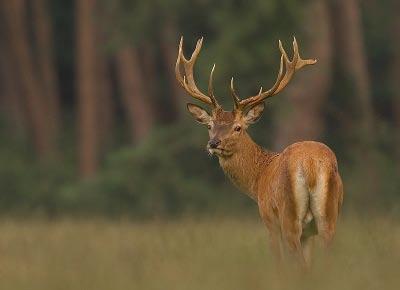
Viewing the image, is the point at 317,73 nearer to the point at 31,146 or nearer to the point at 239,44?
the point at 239,44

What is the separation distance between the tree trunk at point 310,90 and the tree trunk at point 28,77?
734 centimetres

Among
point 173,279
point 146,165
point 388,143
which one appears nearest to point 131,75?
point 146,165

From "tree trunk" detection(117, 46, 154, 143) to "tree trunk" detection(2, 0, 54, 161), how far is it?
1990mm

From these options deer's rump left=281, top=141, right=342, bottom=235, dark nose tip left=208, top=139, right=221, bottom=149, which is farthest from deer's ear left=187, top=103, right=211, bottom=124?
deer's rump left=281, top=141, right=342, bottom=235

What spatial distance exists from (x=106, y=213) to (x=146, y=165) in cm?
113

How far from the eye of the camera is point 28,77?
96.1 feet

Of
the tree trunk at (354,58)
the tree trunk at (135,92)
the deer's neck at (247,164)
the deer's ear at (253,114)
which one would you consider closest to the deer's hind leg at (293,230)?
the deer's neck at (247,164)

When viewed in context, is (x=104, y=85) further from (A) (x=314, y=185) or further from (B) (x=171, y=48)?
(A) (x=314, y=185)

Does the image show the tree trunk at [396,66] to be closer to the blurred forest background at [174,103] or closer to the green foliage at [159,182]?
the blurred forest background at [174,103]

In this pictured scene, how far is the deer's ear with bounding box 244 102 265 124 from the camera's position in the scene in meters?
10.9

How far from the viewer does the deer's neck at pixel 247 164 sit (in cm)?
1058

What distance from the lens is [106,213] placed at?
80.7ft

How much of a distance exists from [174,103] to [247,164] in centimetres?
2048

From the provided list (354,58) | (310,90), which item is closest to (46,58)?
(354,58)
